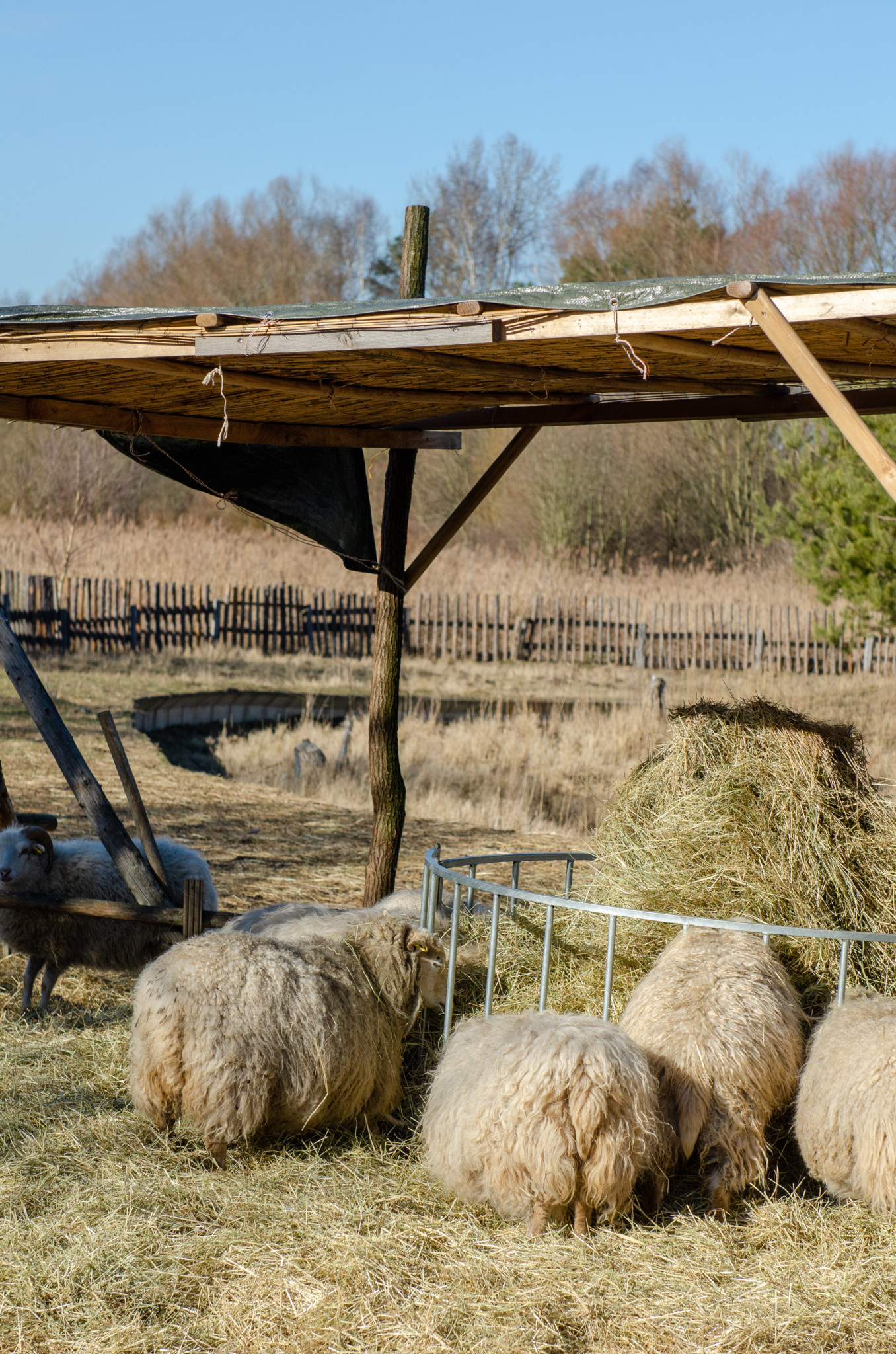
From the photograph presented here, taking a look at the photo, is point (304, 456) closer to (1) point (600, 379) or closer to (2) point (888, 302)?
(1) point (600, 379)

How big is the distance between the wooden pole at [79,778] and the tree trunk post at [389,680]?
1258 mm

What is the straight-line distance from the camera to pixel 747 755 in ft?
16.8

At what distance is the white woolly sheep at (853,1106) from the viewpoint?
12.5 ft

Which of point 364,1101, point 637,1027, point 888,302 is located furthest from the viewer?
point 364,1101

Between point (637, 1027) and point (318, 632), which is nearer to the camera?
point (637, 1027)

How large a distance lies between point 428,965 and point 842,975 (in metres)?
1.67

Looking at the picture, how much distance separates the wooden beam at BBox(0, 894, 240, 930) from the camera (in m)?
5.68

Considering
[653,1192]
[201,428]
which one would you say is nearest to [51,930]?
[201,428]

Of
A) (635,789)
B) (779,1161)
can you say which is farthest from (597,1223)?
(635,789)

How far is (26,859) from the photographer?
19.9 feet

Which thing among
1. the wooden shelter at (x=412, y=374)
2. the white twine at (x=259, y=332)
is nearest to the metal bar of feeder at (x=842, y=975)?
the wooden shelter at (x=412, y=374)

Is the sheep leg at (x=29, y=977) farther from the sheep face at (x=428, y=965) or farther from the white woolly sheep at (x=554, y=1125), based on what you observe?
the white woolly sheep at (x=554, y=1125)

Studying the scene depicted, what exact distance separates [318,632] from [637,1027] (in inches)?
880

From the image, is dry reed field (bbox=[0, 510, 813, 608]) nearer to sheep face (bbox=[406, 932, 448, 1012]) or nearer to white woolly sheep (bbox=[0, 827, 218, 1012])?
white woolly sheep (bbox=[0, 827, 218, 1012])
